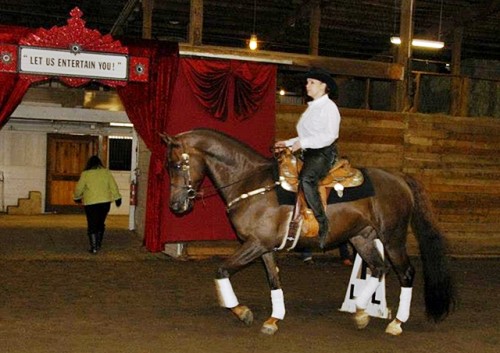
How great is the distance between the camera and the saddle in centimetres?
635

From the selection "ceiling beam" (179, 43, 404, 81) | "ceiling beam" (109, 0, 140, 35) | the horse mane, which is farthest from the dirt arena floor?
"ceiling beam" (109, 0, 140, 35)

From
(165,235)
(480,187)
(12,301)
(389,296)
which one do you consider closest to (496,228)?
(480,187)

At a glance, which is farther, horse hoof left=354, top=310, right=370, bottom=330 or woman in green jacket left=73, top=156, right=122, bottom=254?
woman in green jacket left=73, top=156, right=122, bottom=254

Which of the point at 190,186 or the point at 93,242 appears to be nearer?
the point at 190,186

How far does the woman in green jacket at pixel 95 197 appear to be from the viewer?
444 inches

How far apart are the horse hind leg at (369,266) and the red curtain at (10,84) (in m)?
5.42

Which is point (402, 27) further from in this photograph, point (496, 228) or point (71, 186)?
point (71, 186)

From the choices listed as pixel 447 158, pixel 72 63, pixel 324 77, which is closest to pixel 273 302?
pixel 324 77

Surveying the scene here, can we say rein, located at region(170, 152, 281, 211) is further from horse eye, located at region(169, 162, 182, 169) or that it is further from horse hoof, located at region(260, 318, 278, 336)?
horse hoof, located at region(260, 318, 278, 336)

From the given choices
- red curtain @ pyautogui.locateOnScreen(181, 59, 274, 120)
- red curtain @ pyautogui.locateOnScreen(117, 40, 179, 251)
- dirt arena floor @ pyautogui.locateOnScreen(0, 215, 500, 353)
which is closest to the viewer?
dirt arena floor @ pyautogui.locateOnScreen(0, 215, 500, 353)

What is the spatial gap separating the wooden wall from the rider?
518 cm

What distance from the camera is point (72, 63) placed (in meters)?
9.78

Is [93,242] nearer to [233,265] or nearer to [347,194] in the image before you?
[233,265]

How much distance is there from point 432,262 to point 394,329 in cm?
81
